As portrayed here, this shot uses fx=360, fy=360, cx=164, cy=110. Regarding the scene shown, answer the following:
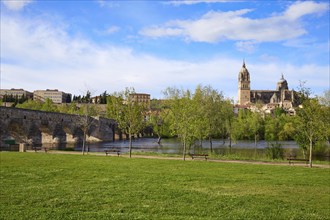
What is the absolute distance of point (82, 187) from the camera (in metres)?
14.0

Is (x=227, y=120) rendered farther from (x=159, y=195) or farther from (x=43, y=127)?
(x=159, y=195)

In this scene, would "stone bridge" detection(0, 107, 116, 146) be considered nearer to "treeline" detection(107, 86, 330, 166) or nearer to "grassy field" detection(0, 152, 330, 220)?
"treeline" detection(107, 86, 330, 166)

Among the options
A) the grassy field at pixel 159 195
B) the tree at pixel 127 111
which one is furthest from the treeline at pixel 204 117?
the grassy field at pixel 159 195

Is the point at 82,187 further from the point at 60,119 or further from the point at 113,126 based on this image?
the point at 113,126

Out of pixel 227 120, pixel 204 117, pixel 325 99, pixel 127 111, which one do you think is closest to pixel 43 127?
pixel 227 120

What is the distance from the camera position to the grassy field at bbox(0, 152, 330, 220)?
33.2ft

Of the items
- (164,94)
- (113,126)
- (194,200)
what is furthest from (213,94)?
(113,126)

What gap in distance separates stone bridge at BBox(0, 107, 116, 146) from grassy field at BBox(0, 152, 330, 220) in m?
26.6

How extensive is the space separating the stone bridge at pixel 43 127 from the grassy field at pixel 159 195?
1045 inches

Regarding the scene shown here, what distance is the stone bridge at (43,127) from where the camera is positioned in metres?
52.9

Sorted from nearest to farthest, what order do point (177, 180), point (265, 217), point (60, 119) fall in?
point (265, 217) < point (177, 180) < point (60, 119)

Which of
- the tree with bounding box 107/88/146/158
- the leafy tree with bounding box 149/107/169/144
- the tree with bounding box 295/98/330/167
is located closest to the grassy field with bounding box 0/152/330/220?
the tree with bounding box 295/98/330/167

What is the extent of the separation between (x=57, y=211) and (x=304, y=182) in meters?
11.3

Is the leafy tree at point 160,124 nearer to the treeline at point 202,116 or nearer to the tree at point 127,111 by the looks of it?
the treeline at point 202,116
